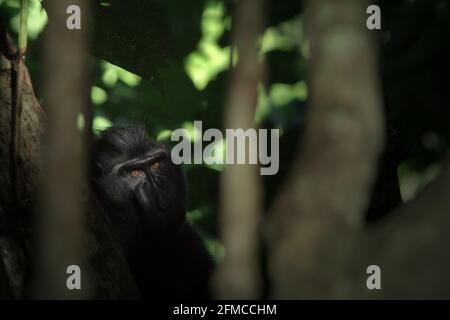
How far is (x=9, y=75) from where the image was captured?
2613 millimetres

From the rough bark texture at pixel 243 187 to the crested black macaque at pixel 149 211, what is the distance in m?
2.49

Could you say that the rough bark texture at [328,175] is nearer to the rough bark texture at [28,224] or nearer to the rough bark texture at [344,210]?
the rough bark texture at [344,210]

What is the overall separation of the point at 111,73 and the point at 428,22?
193 cm

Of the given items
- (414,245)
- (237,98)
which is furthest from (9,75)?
(414,245)

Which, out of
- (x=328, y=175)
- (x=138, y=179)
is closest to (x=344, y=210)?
(x=328, y=175)

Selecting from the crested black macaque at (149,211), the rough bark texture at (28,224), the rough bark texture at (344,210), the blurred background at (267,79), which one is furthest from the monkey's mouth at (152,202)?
the rough bark texture at (344,210)

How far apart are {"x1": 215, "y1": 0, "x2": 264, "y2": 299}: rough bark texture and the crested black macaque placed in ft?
8.17

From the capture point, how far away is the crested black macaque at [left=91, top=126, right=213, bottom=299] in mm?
3980

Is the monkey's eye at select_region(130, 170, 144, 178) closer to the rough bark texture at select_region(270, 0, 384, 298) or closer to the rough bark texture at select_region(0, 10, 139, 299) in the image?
the rough bark texture at select_region(0, 10, 139, 299)

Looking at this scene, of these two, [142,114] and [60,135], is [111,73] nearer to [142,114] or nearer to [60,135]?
[142,114]

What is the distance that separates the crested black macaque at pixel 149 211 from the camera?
3980 millimetres

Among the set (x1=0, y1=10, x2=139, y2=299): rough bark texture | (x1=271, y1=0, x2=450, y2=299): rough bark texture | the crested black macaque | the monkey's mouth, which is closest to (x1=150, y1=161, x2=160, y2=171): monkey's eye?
the crested black macaque

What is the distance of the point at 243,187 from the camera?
55.2 inches

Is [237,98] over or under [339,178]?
over
